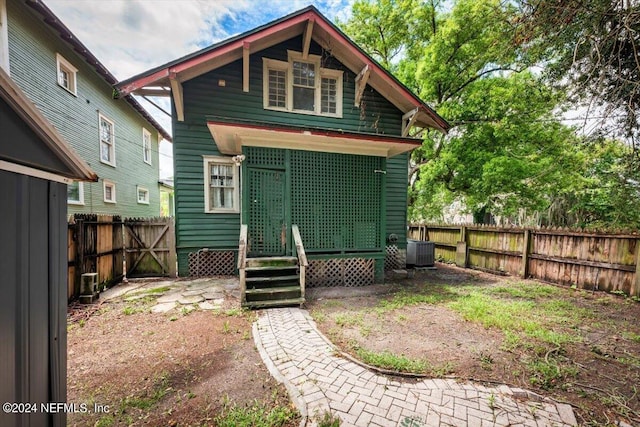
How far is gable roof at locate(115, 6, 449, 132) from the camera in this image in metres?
6.05

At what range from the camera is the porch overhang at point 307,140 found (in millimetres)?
5220

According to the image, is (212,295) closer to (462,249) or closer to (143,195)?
(462,249)

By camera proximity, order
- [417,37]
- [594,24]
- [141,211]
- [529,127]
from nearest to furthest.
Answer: [594,24]
[529,127]
[417,37]
[141,211]

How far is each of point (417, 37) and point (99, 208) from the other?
16971 mm

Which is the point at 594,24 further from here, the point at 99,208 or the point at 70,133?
the point at 99,208

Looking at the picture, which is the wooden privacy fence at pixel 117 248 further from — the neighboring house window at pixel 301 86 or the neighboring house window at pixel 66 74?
the neighboring house window at pixel 66 74

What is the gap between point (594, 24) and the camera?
370 centimetres

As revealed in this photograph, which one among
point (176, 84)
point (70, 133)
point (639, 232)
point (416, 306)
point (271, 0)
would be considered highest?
point (271, 0)

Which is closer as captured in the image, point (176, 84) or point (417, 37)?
point (176, 84)

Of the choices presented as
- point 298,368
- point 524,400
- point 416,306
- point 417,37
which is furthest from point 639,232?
point 417,37

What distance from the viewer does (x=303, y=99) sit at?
7.65 meters

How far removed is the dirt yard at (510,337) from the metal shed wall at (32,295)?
2.78m

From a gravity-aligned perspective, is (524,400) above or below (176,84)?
below

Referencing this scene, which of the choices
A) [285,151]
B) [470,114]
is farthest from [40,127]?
[470,114]
